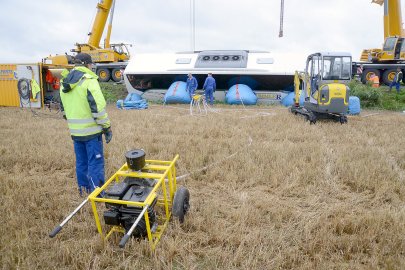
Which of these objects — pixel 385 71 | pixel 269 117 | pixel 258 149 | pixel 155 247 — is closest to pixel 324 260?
pixel 155 247

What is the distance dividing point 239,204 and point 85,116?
1951 millimetres

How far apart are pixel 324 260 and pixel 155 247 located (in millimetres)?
1342

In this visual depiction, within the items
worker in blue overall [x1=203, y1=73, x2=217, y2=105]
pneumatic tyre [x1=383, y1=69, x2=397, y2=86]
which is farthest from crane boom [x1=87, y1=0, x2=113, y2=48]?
pneumatic tyre [x1=383, y1=69, x2=397, y2=86]

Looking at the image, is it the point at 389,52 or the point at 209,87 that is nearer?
the point at 209,87

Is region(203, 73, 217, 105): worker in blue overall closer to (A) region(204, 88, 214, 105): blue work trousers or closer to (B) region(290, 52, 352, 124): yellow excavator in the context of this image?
(A) region(204, 88, 214, 105): blue work trousers

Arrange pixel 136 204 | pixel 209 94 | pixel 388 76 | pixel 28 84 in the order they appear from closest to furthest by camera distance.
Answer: pixel 136 204 < pixel 28 84 < pixel 209 94 < pixel 388 76

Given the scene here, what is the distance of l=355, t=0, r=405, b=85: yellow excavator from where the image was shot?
13338 millimetres

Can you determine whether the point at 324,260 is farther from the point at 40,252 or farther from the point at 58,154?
the point at 58,154

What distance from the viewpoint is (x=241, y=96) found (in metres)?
11.7

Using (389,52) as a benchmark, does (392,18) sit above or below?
above

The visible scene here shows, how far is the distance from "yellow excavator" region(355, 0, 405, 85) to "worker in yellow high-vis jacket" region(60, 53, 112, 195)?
14.9 meters

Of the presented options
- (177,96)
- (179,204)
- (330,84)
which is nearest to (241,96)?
(177,96)

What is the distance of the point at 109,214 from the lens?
7.39 ft

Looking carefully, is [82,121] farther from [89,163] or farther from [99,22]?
[99,22]
